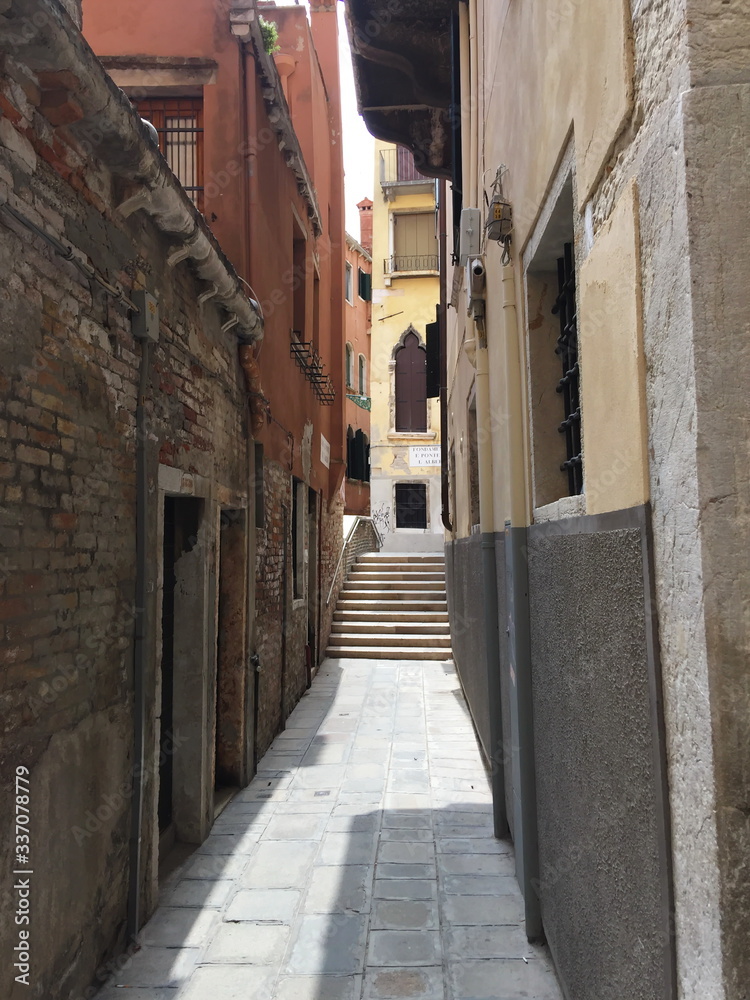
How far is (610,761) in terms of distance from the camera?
176 cm

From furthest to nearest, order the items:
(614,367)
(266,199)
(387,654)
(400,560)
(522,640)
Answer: (400,560) < (387,654) < (266,199) < (522,640) < (614,367)

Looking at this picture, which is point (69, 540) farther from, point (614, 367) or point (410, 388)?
point (410, 388)

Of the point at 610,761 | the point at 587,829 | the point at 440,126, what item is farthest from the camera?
the point at 440,126

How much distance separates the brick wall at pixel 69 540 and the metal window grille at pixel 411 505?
16.7 metres

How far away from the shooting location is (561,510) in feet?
7.99

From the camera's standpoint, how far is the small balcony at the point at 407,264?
19.9m

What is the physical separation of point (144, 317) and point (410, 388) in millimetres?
17318

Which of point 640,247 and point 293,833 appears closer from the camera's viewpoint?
point 640,247

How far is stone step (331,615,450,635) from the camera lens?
10914 millimetres

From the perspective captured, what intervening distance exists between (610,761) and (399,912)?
2.21m

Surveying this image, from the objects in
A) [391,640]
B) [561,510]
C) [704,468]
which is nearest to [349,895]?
[561,510]

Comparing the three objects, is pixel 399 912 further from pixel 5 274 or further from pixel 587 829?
pixel 5 274

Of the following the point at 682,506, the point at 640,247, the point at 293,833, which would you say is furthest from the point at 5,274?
the point at 293,833

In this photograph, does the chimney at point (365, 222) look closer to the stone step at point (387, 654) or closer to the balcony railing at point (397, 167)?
the balcony railing at point (397, 167)
